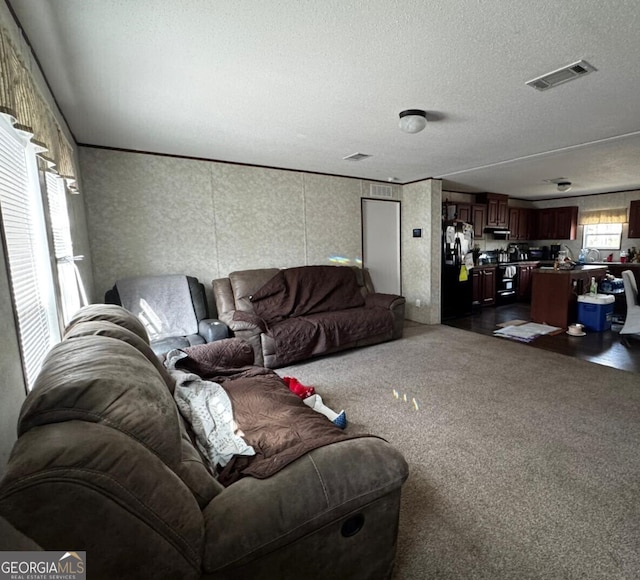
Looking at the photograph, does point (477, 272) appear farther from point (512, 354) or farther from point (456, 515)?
point (456, 515)

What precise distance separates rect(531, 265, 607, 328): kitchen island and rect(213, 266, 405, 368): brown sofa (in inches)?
97.2

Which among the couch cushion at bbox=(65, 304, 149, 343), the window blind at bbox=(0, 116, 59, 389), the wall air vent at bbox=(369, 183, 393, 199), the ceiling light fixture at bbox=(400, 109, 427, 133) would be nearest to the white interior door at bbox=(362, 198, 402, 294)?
the wall air vent at bbox=(369, 183, 393, 199)

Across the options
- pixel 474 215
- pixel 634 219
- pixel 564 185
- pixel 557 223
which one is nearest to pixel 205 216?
pixel 474 215

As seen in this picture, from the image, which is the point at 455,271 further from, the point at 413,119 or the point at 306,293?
the point at 413,119

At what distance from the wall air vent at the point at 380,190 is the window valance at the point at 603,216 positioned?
5.21 m

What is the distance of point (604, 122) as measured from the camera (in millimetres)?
2846

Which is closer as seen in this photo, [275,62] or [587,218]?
[275,62]

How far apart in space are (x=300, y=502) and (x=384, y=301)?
359 cm

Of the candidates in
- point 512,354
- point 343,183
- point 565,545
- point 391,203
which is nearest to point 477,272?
point 391,203

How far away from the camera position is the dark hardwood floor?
11.5 feet

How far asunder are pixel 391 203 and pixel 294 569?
522 cm

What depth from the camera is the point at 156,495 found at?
0.75m

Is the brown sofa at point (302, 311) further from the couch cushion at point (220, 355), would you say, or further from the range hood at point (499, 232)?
the range hood at point (499, 232)

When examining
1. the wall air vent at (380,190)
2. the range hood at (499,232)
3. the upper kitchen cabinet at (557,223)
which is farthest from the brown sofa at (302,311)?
the upper kitchen cabinet at (557,223)
